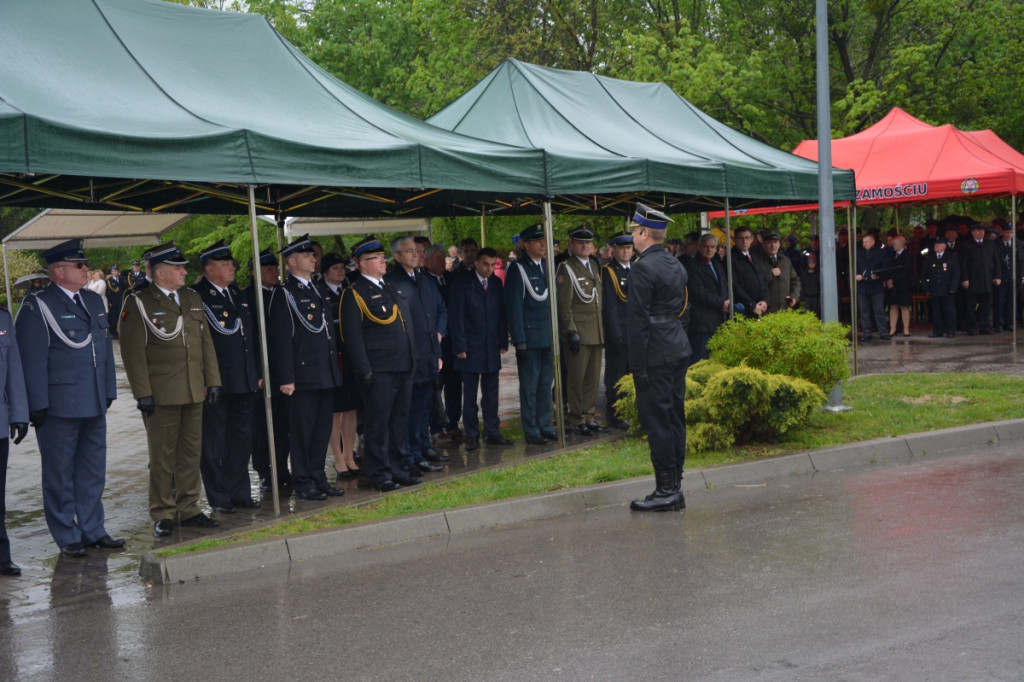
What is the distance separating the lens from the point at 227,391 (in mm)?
8711

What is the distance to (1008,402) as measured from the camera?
11672 mm

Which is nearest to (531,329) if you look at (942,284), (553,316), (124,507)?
(553,316)

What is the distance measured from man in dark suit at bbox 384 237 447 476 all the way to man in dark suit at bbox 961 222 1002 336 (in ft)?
42.3

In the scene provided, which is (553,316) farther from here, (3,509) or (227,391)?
(3,509)

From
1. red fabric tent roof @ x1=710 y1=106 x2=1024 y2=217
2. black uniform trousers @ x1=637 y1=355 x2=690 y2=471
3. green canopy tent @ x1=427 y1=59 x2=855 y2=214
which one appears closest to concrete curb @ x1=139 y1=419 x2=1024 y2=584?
black uniform trousers @ x1=637 y1=355 x2=690 y2=471

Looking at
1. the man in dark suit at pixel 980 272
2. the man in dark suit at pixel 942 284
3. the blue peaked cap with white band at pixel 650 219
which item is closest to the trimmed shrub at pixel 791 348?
the blue peaked cap with white band at pixel 650 219

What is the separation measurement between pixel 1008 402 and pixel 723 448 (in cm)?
372

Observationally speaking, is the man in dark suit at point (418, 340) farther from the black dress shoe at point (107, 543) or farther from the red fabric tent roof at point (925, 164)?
the red fabric tent roof at point (925, 164)

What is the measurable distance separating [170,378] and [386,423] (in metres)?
1.86

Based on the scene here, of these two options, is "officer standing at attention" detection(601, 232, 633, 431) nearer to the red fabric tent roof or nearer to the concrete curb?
the concrete curb

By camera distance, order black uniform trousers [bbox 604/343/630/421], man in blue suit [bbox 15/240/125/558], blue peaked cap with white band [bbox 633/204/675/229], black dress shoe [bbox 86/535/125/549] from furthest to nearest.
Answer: black uniform trousers [bbox 604/343/630/421]
blue peaked cap with white band [bbox 633/204/675/229]
black dress shoe [bbox 86/535/125/549]
man in blue suit [bbox 15/240/125/558]

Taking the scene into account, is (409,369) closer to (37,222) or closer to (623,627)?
(623,627)

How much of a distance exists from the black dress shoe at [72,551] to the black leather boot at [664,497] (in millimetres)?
3947

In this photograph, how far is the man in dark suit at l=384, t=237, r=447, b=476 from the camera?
9867mm
